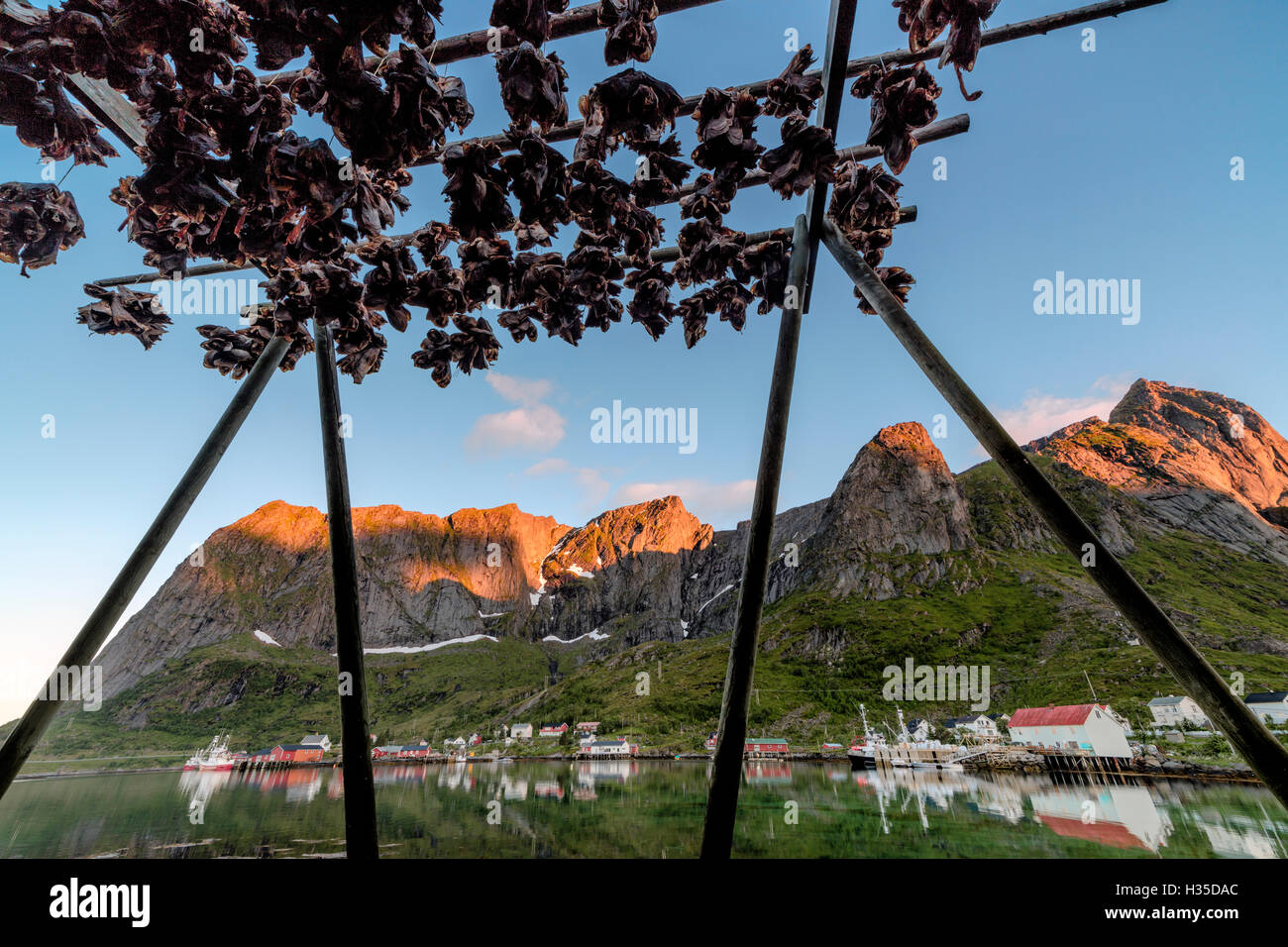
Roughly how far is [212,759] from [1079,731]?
115493mm

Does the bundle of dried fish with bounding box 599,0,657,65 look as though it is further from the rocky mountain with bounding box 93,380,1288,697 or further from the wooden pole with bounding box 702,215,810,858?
the rocky mountain with bounding box 93,380,1288,697

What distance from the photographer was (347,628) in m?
2.66

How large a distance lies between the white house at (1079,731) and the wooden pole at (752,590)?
56.6 meters

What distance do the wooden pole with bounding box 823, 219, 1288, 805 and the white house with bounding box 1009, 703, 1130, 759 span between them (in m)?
56.2

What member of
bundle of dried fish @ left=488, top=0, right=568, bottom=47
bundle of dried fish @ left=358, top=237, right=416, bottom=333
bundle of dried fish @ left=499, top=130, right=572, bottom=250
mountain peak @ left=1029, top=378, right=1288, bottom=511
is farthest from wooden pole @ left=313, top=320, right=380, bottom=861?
mountain peak @ left=1029, top=378, right=1288, bottom=511

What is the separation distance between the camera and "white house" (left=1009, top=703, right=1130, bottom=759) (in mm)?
41938

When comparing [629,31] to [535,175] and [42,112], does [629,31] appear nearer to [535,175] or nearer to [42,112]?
[535,175]

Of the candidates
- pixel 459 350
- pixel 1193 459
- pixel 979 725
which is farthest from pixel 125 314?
pixel 1193 459

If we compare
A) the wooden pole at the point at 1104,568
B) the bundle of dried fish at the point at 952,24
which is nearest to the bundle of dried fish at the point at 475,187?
the bundle of dried fish at the point at 952,24

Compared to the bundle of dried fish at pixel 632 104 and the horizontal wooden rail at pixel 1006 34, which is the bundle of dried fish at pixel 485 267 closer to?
the horizontal wooden rail at pixel 1006 34

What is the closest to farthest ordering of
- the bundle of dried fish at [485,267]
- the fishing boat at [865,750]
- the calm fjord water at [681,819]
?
the bundle of dried fish at [485,267], the calm fjord water at [681,819], the fishing boat at [865,750]

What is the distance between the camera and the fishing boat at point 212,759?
84.8m
